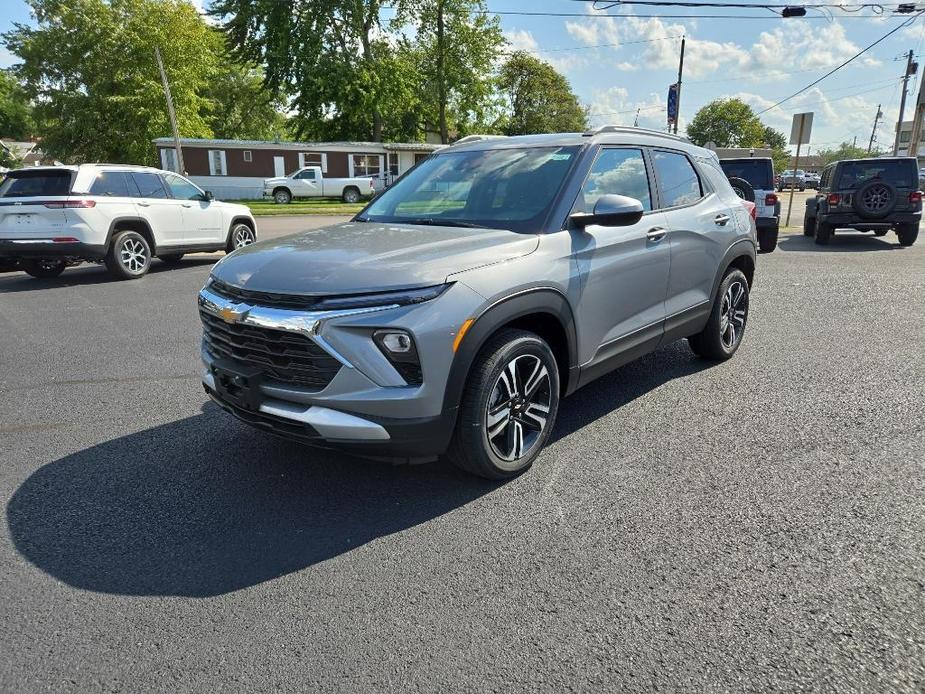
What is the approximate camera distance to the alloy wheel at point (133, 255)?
401 inches

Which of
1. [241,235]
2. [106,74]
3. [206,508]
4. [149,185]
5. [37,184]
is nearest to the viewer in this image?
[206,508]

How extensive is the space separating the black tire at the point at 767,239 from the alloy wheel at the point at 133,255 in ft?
37.1

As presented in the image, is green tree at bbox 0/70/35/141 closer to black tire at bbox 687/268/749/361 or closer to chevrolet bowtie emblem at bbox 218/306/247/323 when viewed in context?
chevrolet bowtie emblem at bbox 218/306/247/323

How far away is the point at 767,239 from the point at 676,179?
9486mm

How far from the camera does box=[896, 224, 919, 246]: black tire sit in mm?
13800

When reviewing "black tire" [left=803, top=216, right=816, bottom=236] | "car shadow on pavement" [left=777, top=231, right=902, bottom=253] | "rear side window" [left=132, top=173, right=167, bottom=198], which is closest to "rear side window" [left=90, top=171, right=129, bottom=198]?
"rear side window" [left=132, top=173, right=167, bottom=198]

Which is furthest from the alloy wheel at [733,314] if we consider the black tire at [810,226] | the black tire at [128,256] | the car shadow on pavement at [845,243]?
the black tire at [810,226]

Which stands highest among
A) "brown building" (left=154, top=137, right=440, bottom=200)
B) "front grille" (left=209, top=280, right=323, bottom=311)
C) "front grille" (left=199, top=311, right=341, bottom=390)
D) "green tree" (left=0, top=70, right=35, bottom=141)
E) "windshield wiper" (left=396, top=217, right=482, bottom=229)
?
"green tree" (left=0, top=70, right=35, bottom=141)

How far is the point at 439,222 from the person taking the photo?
392cm

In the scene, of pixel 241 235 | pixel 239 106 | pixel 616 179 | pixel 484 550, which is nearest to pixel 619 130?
pixel 616 179

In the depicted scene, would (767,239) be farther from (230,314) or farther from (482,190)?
(230,314)

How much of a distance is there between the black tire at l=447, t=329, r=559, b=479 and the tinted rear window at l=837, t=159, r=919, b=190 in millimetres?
13380

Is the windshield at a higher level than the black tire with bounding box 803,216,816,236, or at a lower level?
higher

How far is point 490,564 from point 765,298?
7.08 meters
